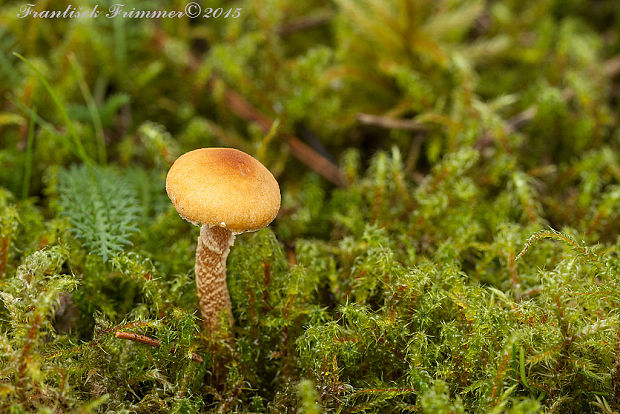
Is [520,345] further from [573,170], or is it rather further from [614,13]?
[614,13]

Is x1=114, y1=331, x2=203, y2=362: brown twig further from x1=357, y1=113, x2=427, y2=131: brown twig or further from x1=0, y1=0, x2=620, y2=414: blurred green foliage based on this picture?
x1=357, y1=113, x2=427, y2=131: brown twig

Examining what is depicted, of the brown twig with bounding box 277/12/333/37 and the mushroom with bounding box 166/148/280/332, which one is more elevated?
the brown twig with bounding box 277/12/333/37

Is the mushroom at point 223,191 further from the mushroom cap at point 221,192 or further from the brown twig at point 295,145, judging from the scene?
the brown twig at point 295,145

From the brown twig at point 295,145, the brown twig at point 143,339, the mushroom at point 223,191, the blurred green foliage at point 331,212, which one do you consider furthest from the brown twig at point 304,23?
the brown twig at point 143,339

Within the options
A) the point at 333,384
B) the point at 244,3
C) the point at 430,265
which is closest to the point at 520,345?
the point at 430,265

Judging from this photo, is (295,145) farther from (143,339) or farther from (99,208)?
(143,339)

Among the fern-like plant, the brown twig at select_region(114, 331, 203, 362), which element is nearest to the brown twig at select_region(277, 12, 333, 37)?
the fern-like plant
